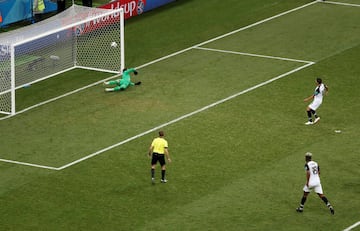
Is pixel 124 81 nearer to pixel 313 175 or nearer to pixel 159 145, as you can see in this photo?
pixel 159 145

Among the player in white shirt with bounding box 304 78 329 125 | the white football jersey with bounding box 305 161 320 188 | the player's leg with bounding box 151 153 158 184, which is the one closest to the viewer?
the white football jersey with bounding box 305 161 320 188

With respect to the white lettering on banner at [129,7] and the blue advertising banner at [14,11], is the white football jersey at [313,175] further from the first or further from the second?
the blue advertising banner at [14,11]

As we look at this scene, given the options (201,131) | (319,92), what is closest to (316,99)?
(319,92)

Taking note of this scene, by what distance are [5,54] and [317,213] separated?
16279mm

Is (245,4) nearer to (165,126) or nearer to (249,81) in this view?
(249,81)

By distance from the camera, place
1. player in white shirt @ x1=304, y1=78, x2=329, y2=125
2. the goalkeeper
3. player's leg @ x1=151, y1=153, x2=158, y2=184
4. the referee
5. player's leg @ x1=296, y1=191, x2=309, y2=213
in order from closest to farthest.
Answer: player's leg @ x1=296, y1=191, x2=309, y2=213 < the referee < player's leg @ x1=151, y1=153, x2=158, y2=184 < player in white shirt @ x1=304, y1=78, x2=329, y2=125 < the goalkeeper

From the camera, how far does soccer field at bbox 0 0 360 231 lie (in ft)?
122

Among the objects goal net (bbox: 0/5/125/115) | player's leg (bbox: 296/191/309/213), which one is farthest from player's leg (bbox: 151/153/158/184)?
goal net (bbox: 0/5/125/115)

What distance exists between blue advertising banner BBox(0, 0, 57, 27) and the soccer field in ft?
15.5

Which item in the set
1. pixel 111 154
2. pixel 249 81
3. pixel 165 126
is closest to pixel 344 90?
pixel 249 81

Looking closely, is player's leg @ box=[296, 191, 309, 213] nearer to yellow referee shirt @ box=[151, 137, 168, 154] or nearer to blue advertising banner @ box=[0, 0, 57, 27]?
yellow referee shirt @ box=[151, 137, 168, 154]

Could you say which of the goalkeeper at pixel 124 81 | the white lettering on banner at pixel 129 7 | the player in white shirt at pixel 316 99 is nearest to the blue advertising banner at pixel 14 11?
the white lettering on banner at pixel 129 7

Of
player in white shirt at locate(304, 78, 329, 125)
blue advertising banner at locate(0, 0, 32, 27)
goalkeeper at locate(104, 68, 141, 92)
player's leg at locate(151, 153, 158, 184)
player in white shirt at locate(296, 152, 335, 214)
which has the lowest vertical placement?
player in white shirt at locate(296, 152, 335, 214)

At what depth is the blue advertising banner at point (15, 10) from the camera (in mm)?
56841
